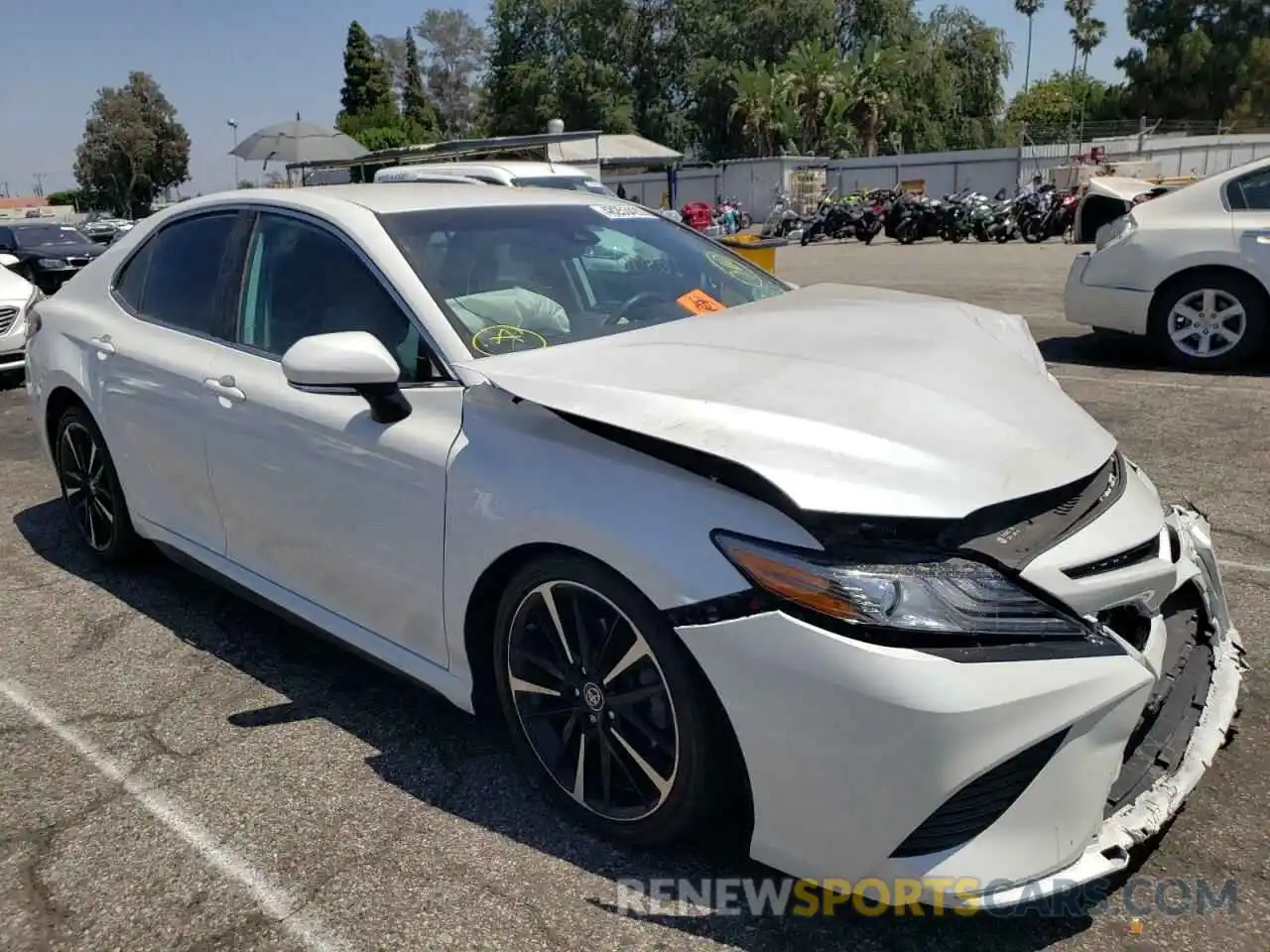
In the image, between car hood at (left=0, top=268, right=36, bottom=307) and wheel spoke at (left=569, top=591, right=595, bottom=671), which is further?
car hood at (left=0, top=268, right=36, bottom=307)

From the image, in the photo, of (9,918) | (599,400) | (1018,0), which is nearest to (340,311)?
(599,400)

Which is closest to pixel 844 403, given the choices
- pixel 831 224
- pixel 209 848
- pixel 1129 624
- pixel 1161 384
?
pixel 1129 624

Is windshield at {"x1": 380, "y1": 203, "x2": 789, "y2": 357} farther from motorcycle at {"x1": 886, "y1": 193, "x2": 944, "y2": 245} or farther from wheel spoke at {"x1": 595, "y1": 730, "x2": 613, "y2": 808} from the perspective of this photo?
motorcycle at {"x1": 886, "y1": 193, "x2": 944, "y2": 245}

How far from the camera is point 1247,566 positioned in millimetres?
4086

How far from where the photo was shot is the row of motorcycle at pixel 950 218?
77.9 feet

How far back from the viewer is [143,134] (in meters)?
80.1

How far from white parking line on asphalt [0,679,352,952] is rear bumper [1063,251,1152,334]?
725 centimetres

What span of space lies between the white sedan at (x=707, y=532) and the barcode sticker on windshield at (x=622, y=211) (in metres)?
0.09

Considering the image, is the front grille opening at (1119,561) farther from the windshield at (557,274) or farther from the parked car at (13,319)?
the parked car at (13,319)

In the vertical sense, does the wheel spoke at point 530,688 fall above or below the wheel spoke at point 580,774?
above

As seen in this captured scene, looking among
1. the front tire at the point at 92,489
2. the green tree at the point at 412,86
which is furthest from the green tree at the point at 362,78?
the front tire at the point at 92,489

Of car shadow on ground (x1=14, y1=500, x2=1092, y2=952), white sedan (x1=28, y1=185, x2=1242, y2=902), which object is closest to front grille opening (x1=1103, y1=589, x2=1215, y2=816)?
white sedan (x1=28, y1=185, x2=1242, y2=902)

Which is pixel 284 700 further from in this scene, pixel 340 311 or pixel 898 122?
pixel 898 122

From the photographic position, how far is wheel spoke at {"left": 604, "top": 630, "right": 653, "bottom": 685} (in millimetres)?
2316
